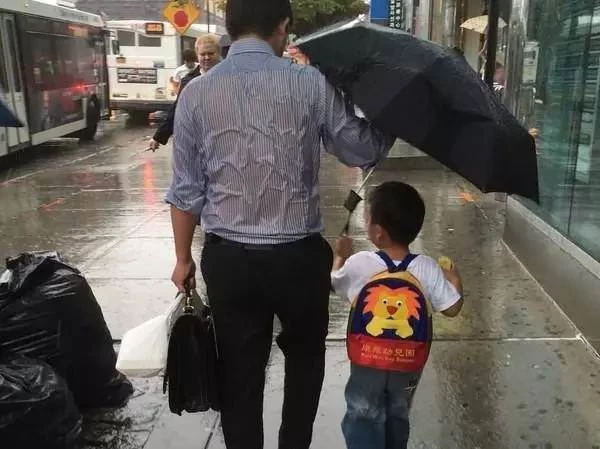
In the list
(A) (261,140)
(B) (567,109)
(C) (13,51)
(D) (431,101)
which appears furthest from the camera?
(C) (13,51)

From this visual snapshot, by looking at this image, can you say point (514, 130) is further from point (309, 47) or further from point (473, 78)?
point (309, 47)

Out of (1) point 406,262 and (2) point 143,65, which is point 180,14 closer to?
(2) point 143,65

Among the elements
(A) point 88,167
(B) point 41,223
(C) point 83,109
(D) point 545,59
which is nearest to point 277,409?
(D) point 545,59

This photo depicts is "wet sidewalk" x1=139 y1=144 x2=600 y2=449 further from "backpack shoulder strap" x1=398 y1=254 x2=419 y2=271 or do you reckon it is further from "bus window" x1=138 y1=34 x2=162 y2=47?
"bus window" x1=138 y1=34 x2=162 y2=47

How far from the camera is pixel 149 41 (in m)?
21.5

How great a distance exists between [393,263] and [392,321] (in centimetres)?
21

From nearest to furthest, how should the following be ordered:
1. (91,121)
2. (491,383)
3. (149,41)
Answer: (491,383) → (91,121) → (149,41)

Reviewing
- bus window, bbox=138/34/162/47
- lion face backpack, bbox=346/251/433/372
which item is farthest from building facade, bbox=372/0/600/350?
bus window, bbox=138/34/162/47

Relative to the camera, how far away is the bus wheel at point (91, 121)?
53.9 feet

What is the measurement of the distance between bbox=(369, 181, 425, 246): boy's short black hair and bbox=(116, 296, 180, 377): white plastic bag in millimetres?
874

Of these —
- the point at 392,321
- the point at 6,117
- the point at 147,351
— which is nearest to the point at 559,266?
the point at 392,321

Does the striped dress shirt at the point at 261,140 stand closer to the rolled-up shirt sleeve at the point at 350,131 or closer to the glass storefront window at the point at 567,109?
the rolled-up shirt sleeve at the point at 350,131

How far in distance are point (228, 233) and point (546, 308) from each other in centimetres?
306

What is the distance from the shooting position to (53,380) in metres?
3.02
